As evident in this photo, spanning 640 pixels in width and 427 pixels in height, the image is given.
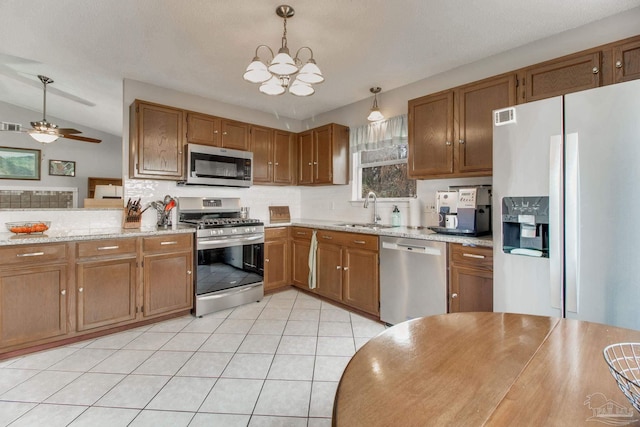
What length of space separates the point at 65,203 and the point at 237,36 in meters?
5.88

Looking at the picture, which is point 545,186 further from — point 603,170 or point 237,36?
point 237,36

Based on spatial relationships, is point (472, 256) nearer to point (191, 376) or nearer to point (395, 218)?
point (395, 218)

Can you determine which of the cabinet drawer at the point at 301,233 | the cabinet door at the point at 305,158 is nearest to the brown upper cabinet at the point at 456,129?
the cabinet drawer at the point at 301,233

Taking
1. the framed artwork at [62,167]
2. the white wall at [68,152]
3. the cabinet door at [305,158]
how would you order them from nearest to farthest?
1. the cabinet door at [305,158]
2. the white wall at [68,152]
3. the framed artwork at [62,167]

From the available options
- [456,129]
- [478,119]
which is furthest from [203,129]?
[478,119]

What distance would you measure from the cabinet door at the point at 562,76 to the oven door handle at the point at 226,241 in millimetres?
2880

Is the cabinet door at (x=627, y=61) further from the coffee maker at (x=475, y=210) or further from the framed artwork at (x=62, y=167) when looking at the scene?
the framed artwork at (x=62, y=167)

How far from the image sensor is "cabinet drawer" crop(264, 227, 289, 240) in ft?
12.2

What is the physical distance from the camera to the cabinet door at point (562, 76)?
2070mm

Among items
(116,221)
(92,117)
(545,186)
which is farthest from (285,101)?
(92,117)

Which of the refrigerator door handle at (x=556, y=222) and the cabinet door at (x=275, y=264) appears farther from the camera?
the cabinet door at (x=275, y=264)

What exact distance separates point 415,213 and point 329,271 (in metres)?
1.15

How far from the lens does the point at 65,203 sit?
6051mm

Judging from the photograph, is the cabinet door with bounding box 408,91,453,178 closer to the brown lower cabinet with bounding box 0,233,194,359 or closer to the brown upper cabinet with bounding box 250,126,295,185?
the brown upper cabinet with bounding box 250,126,295,185
